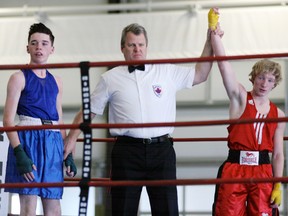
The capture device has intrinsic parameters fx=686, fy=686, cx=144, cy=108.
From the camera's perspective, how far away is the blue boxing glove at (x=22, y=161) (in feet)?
9.59

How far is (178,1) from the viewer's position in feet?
23.5

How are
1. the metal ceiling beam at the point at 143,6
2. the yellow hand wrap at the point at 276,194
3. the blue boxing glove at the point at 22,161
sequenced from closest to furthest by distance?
1. the blue boxing glove at the point at 22,161
2. the yellow hand wrap at the point at 276,194
3. the metal ceiling beam at the point at 143,6

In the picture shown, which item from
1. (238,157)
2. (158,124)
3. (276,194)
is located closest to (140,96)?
(158,124)

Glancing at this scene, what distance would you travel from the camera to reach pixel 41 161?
305cm

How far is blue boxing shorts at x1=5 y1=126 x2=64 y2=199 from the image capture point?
304 centimetres

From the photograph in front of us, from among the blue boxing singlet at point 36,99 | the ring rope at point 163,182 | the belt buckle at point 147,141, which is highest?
the blue boxing singlet at point 36,99

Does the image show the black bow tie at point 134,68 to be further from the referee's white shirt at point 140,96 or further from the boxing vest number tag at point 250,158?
the boxing vest number tag at point 250,158

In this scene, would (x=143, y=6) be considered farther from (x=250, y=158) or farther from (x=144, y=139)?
(x=144, y=139)

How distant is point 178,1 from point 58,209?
14.5ft

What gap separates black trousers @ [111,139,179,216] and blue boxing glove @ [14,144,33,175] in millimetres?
388

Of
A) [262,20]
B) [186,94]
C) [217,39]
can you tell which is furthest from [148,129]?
[186,94]

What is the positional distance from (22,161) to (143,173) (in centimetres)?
53

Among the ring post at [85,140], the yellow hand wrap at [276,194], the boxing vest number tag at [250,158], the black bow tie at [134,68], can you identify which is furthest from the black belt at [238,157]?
the ring post at [85,140]

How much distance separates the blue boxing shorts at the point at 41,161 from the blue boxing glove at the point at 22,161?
7cm
